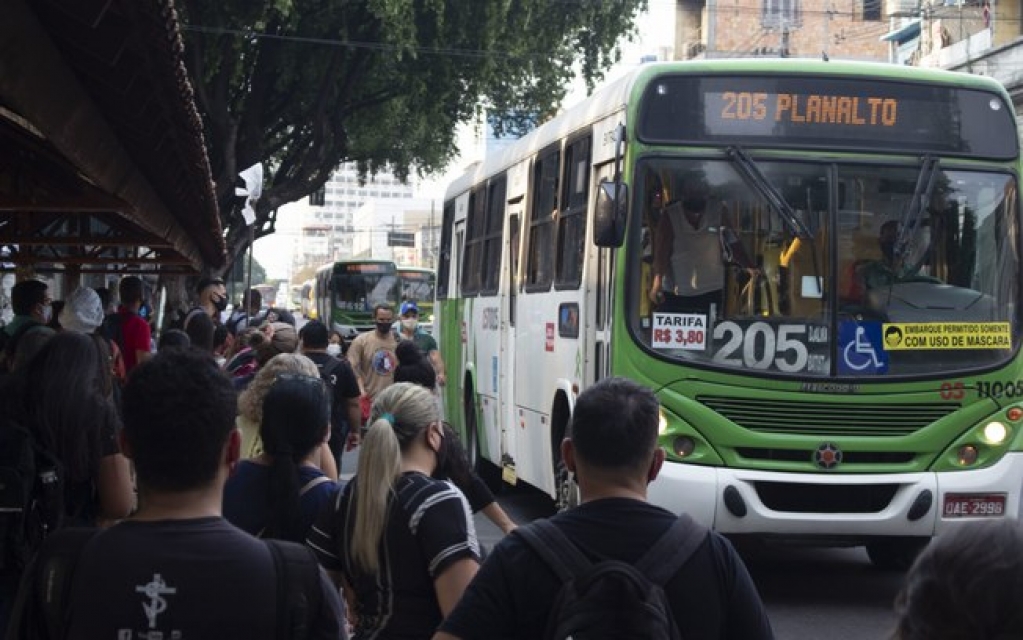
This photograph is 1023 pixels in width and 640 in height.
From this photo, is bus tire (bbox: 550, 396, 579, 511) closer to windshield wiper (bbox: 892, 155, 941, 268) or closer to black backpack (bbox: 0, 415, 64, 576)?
windshield wiper (bbox: 892, 155, 941, 268)

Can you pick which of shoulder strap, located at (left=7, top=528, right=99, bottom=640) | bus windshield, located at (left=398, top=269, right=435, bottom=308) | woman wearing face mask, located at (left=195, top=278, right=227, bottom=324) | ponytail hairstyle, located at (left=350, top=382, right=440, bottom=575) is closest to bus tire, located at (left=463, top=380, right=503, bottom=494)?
woman wearing face mask, located at (left=195, top=278, right=227, bottom=324)

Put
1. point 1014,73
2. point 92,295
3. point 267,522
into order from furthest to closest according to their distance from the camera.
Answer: point 1014,73 < point 92,295 < point 267,522

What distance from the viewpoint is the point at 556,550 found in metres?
3.33

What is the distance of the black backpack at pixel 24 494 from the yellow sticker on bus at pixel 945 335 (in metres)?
5.62

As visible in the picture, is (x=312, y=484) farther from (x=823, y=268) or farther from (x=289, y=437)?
(x=823, y=268)

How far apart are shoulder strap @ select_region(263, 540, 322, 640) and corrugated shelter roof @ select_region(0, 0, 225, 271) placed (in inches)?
109

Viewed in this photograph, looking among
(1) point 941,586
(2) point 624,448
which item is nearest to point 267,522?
(2) point 624,448

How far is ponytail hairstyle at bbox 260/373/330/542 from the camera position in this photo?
4.85 m

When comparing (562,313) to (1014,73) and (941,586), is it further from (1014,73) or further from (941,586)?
(1014,73)

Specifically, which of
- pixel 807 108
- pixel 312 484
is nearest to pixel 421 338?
pixel 807 108

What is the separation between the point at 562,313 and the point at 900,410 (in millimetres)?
2605

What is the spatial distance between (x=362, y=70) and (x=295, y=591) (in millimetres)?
28319

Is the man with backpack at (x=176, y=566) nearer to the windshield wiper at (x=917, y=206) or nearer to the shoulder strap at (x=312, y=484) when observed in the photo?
the shoulder strap at (x=312, y=484)

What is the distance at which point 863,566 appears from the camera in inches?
445
